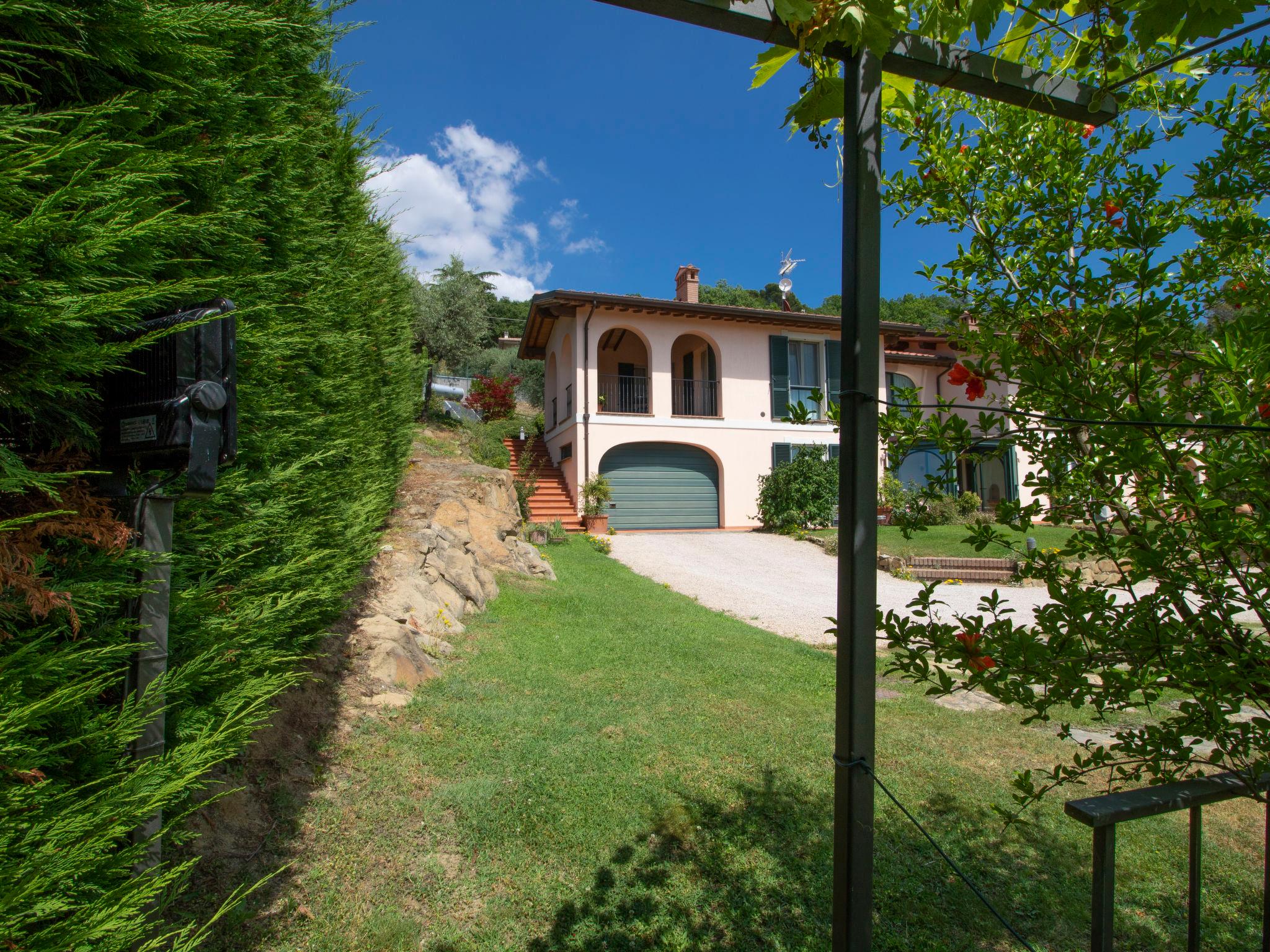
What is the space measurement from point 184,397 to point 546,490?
58.7 ft

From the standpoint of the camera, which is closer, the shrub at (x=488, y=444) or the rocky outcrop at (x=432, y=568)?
the rocky outcrop at (x=432, y=568)

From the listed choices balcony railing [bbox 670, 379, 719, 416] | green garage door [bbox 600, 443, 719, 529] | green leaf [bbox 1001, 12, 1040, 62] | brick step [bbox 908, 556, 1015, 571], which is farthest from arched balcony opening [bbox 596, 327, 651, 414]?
green leaf [bbox 1001, 12, 1040, 62]

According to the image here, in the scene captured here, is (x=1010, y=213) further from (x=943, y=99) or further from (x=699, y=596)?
(x=699, y=596)

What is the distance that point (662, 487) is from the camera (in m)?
20.2

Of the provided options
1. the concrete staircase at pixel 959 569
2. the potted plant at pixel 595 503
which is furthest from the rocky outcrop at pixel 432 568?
the concrete staircase at pixel 959 569

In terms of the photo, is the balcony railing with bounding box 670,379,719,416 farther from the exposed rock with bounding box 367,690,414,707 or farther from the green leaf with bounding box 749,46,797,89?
the green leaf with bounding box 749,46,797,89

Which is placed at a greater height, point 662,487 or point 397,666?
point 662,487

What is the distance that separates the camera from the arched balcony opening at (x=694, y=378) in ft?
69.4

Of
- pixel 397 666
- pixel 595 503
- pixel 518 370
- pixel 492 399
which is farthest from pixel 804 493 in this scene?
pixel 518 370

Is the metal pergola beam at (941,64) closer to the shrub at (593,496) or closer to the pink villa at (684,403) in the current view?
the shrub at (593,496)

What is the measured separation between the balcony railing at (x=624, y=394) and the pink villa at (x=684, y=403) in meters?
0.06

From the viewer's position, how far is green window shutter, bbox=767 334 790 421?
2116 centimetres

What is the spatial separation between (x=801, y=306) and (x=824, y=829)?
4298 cm

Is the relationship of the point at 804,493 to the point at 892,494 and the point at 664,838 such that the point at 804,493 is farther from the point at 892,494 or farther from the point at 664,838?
the point at 892,494
